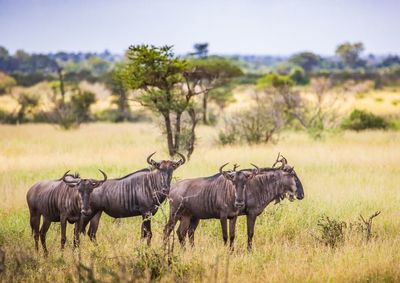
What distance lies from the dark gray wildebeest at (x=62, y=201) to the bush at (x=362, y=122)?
2053 centimetres

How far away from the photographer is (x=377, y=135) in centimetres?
2350

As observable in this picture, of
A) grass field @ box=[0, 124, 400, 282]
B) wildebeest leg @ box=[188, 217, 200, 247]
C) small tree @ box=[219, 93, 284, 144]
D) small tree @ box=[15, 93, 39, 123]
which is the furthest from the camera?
small tree @ box=[15, 93, 39, 123]

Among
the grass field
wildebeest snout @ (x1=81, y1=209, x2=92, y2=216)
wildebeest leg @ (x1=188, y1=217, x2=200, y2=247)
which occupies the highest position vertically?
wildebeest snout @ (x1=81, y1=209, x2=92, y2=216)

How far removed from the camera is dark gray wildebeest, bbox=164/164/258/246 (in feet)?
26.2

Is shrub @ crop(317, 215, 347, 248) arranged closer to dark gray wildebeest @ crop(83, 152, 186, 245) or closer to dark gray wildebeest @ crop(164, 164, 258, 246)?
dark gray wildebeest @ crop(164, 164, 258, 246)

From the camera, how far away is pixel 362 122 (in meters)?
27.2

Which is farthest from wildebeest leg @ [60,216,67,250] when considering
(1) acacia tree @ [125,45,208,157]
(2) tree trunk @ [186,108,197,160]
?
(1) acacia tree @ [125,45,208,157]

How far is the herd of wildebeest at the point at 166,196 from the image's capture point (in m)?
8.25

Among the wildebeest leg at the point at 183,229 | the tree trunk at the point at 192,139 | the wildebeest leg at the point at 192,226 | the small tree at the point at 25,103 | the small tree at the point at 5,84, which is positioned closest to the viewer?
the wildebeest leg at the point at 183,229

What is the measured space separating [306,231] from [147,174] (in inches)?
115

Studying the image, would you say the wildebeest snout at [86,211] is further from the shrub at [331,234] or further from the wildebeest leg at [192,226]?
the shrub at [331,234]

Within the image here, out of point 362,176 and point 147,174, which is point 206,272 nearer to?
point 147,174

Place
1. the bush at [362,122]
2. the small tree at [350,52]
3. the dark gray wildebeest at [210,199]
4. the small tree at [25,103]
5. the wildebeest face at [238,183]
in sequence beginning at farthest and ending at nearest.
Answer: the small tree at [350,52] < the small tree at [25,103] < the bush at [362,122] < the dark gray wildebeest at [210,199] < the wildebeest face at [238,183]

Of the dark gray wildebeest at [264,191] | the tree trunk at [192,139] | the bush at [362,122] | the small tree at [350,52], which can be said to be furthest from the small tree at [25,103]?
the small tree at [350,52]
